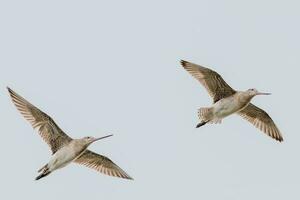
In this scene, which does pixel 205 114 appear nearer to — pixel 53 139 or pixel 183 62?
pixel 183 62

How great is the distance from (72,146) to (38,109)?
1.10 m

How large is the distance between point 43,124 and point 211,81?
427 cm

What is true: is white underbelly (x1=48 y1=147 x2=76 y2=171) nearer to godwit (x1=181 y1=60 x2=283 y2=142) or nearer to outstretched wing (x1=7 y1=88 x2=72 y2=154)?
outstretched wing (x1=7 y1=88 x2=72 y2=154)

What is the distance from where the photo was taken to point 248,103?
2206 cm

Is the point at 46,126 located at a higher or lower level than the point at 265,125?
higher

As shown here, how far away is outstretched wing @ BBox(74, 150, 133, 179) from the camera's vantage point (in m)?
21.6

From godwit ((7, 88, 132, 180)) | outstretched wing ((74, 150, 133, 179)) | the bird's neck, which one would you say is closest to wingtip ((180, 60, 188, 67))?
the bird's neck

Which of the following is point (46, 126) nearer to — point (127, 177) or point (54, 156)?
point (54, 156)

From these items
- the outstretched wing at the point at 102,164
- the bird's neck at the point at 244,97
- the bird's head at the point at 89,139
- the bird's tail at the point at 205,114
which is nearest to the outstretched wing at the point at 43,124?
the bird's head at the point at 89,139

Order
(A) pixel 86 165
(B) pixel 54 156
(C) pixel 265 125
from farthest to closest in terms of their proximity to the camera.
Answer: (C) pixel 265 125, (A) pixel 86 165, (B) pixel 54 156

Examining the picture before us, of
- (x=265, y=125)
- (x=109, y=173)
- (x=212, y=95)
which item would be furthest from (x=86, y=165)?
(x=265, y=125)

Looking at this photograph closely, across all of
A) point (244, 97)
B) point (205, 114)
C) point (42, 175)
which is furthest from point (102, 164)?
point (244, 97)

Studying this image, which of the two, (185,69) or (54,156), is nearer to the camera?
(54,156)

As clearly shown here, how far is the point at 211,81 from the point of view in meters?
22.4
